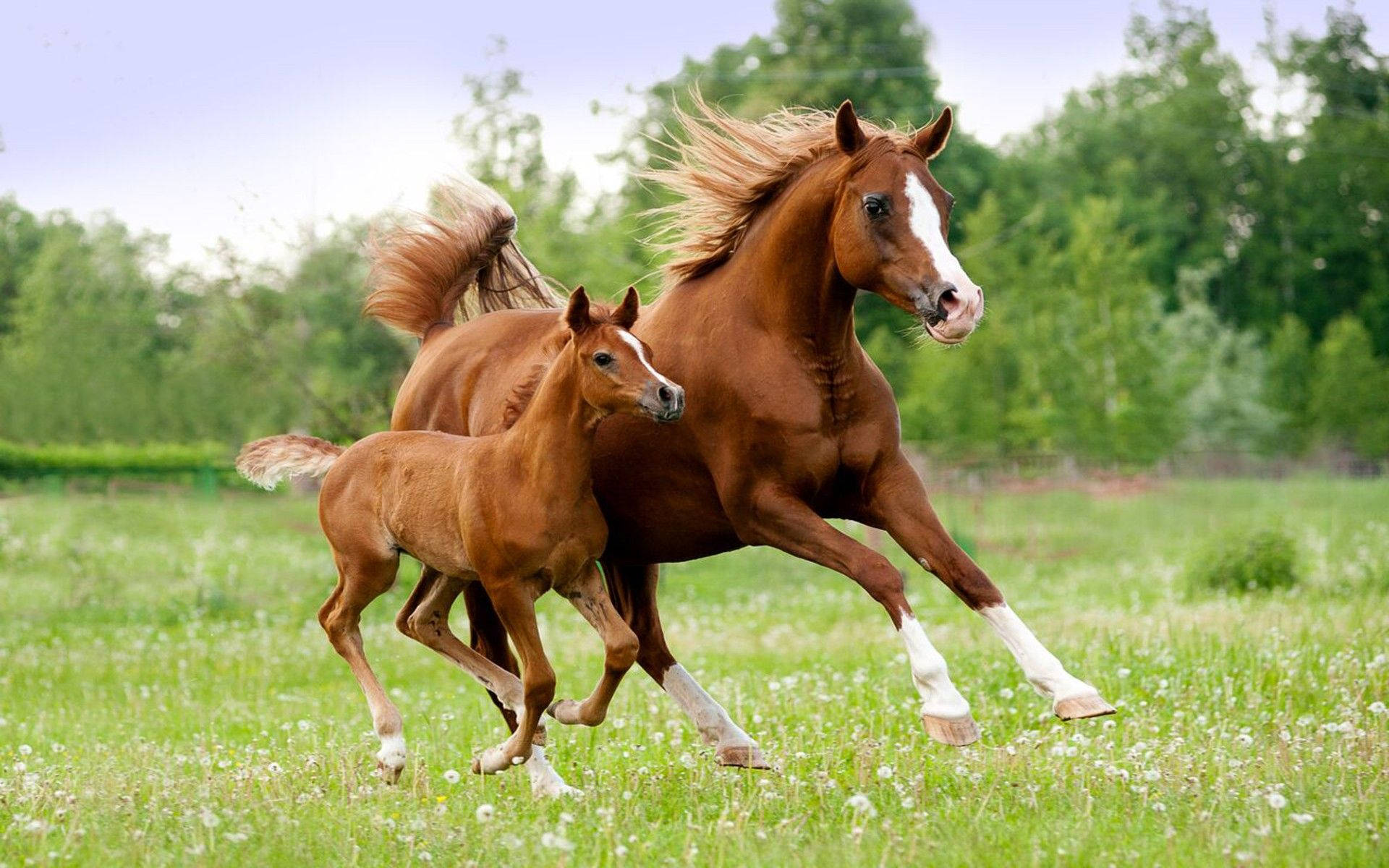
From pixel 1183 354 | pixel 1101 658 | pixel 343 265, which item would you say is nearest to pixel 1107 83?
pixel 1183 354

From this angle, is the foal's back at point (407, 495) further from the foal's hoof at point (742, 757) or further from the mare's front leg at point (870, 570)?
the foal's hoof at point (742, 757)

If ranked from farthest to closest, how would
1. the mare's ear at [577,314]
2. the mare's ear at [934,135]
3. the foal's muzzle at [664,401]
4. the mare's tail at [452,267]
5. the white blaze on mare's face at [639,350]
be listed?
the mare's tail at [452,267] < the mare's ear at [934,135] < the mare's ear at [577,314] < the white blaze on mare's face at [639,350] < the foal's muzzle at [664,401]

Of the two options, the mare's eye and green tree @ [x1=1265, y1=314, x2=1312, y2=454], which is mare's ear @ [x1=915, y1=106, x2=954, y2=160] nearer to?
the mare's eye

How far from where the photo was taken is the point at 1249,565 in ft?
54.0

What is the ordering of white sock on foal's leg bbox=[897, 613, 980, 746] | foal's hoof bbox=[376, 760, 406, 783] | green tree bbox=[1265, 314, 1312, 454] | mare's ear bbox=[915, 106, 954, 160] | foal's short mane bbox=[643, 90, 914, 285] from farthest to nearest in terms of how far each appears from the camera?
green tree bbox=[1265, 314, 1312, 454], foal's short mane bbox=[643, 90, 914, 285], foal's hoof bbox=[376, 760, 406, 783], mare's ear bbox=[915, 106, 954, 160], white sock on foal's leg bbox=[897, 613, 980, 746]

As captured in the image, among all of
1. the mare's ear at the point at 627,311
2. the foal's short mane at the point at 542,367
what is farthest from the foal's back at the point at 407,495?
the mare's ear at the point at 627,311

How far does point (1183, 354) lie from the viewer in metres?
52.0

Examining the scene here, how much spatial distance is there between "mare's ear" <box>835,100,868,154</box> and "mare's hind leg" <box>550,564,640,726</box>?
1.89 meters

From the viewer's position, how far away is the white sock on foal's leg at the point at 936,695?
213 inches

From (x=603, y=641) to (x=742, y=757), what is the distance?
982 millimetres

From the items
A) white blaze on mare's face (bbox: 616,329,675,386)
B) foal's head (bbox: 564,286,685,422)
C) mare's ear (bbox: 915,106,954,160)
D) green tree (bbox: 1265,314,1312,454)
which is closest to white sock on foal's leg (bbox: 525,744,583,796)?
foal's head (bbox: 564,286,685,422)

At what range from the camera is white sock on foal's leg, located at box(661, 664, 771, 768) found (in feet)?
21.0

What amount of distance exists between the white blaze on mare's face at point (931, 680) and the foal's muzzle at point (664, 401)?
1098 millimetres

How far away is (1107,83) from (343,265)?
60.6 m
